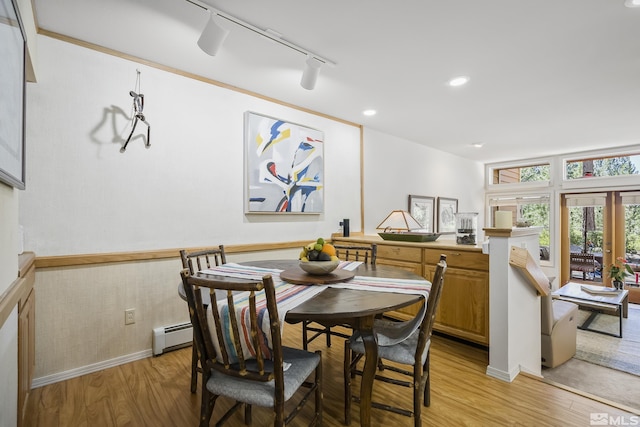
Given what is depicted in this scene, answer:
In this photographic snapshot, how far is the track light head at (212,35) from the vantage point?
74.9 inches

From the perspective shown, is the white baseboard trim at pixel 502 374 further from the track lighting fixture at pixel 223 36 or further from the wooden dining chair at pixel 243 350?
the track lighting fixture at pixel 223 36

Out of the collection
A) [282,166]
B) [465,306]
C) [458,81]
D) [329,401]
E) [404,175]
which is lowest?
[329,401]

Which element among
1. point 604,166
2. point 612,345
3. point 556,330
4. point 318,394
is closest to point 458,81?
point 556,330

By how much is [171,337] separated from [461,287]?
8.21 ft

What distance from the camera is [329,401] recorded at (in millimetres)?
1901

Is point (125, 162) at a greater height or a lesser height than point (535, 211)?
greater

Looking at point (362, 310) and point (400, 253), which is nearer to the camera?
point (362, 310)

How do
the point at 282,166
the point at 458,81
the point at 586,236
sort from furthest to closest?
the point at 586,236
the point at 282,166
the point at 458,81

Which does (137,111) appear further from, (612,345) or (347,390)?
(612,345)

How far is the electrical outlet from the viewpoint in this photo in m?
2.40

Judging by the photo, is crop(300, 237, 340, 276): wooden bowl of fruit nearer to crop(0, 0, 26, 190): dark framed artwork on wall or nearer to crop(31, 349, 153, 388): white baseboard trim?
crop(0, 0, 26, 190): dark framed artwork on wall

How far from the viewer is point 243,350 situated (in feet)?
4.14

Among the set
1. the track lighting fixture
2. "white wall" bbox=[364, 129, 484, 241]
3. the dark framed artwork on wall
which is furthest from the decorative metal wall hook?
"white wall" bbox=[364, 129, 484, 241]

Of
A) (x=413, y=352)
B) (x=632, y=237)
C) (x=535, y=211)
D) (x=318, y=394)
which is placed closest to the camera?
(x=318, y=394)
